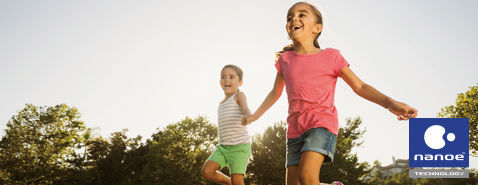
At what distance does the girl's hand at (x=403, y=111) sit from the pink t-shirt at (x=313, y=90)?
Answer: 554 mm

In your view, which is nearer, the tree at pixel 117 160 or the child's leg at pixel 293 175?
the child's leg at pixel 293 175

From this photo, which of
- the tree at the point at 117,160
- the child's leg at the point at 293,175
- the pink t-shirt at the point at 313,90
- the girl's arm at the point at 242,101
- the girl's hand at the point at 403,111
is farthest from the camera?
the tree at the point at 117,160

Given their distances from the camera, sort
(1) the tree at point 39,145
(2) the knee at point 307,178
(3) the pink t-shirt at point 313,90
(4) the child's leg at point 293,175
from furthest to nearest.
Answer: (1) the tree at point 39,145 → (4) the child's leg at point 293,175 → (3) the pink t-shirt at point 313,90 → (2) the knee at point 307,178

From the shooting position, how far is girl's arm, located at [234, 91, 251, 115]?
15.7 feet

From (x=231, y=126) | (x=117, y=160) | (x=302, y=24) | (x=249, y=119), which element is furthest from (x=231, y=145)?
(x=117, y=160)

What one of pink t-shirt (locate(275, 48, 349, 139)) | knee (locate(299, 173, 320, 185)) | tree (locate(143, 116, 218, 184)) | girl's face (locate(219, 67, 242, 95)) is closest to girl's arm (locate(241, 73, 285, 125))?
pink t-shirt (locate(275, 48, 349, 139))

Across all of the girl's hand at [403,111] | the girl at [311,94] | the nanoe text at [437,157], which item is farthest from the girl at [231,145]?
the nanoe text at [437,157]

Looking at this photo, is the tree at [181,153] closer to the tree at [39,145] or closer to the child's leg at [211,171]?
the tree at [39,145]

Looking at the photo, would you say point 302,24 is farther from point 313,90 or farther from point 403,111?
point 403,111

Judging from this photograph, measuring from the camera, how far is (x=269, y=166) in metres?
34.6

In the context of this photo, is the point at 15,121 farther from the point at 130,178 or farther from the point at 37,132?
the point at 130,178

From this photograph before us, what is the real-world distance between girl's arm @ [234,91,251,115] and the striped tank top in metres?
0.08

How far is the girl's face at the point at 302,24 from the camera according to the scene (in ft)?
10.8

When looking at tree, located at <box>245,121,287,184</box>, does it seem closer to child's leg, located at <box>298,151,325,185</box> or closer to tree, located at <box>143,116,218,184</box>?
tree, located at <box>143,116,218,184</box>
